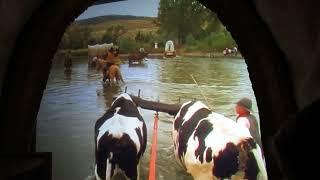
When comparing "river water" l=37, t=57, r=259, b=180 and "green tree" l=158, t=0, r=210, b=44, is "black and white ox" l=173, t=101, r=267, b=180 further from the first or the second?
"green tree" l=158, t=0, r=210, b=44

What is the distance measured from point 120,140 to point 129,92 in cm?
12

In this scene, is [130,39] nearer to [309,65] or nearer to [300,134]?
[309,65]

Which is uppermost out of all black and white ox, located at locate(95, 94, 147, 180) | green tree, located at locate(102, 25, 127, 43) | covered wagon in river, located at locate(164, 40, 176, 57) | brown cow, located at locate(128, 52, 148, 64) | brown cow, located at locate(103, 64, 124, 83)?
green tree, located at locate(102, 25, 127, 43)

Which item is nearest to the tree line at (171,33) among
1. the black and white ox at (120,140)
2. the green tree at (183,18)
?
the green tree at (183,18)

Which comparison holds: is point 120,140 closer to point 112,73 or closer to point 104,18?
point 112,73

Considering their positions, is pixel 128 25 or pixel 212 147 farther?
pixel 128 25

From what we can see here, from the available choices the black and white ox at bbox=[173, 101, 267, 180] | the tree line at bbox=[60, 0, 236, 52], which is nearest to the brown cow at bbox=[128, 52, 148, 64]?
the tree line at bbox=[60, 0, 236, 52]

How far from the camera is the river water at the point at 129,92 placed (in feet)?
3.19

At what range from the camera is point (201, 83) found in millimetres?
1004

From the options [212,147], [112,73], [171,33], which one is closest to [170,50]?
[171,33]

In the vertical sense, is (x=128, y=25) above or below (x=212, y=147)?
above

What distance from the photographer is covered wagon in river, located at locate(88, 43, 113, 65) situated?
104 centimetres

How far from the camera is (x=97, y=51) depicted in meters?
1.05

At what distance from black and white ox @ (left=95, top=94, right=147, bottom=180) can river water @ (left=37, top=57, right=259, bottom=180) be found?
2cm
